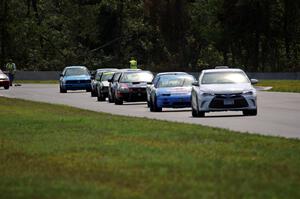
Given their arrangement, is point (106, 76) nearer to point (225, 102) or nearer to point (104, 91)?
point (104, 91)

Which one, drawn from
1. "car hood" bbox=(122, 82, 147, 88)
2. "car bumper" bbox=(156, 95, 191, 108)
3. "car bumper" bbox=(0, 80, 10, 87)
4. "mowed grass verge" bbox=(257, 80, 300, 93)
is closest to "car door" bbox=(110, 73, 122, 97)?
"car hood" bbox=(122, 82, 147, 88)

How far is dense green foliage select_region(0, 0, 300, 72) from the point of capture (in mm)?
100125

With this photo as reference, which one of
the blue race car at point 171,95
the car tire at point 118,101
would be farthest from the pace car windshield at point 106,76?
the blue race car at point 171,95

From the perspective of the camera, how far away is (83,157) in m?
14.9

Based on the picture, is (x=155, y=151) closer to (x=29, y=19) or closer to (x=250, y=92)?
(x=250, y=92)

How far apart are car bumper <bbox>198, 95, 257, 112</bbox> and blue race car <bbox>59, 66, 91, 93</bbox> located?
98.9ft

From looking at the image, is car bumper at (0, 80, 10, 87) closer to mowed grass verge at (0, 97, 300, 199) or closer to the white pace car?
the white pace car

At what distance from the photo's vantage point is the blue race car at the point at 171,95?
114ft

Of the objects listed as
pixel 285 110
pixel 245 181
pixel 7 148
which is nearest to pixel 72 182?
pixel 245 181

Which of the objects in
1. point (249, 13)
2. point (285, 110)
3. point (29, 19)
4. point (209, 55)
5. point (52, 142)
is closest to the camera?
point (52, 142)

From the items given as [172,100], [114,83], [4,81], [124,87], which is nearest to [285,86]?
[4,81]

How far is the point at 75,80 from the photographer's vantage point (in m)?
59.8

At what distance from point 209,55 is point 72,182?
106 m

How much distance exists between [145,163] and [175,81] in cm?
2207
